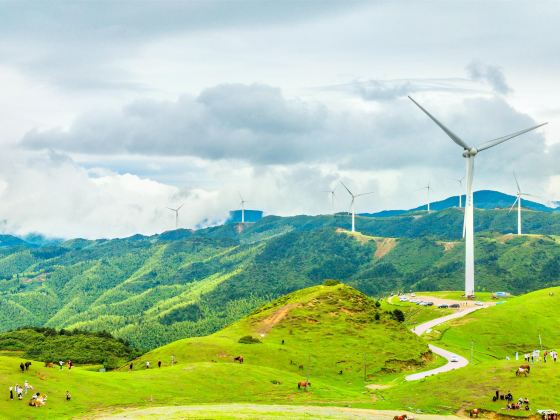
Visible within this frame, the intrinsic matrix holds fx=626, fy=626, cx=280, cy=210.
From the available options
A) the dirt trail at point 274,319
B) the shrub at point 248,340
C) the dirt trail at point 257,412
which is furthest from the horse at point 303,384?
the dirt trail at point 274,319

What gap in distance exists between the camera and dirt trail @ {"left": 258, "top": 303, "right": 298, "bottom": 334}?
178475 millimetres

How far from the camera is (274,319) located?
186250mm

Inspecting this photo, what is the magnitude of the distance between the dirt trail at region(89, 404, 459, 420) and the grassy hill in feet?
16.9

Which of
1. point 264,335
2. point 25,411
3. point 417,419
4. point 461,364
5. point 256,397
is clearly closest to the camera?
point 25,411

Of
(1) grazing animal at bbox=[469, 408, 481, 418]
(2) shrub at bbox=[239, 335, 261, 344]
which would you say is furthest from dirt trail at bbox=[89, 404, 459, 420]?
(2) shrub at bbox=[239, 335, 261, 344]

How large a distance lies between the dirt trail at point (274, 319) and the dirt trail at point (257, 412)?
7809 cm

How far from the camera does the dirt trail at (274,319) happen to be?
17848 centimetres

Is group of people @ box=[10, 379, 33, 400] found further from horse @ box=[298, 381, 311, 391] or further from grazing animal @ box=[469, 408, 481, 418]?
grazing animal @ box=[469, 408, 481, 418]

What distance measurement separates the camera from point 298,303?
198 meters

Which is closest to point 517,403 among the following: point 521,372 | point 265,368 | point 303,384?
point 521,372

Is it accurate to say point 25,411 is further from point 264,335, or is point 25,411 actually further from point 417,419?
point 264,335

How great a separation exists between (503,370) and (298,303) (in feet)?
297

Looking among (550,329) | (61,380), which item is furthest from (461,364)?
(61,380)

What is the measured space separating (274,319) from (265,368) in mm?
56767
